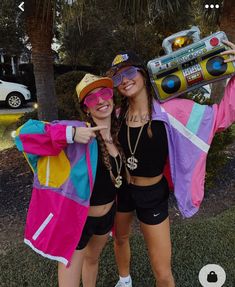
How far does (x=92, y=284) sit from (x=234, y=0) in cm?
423

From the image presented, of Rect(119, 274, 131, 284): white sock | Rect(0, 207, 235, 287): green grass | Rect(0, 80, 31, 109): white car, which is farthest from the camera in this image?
Rect(0, 80, 31, 109): white car

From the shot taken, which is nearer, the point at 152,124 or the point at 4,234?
the point at 152,124

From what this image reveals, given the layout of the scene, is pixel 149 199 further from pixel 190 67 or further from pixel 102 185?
pixel 190 67

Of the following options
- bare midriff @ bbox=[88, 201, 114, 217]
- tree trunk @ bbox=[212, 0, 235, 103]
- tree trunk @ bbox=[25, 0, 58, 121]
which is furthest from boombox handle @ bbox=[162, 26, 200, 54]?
tree trunk @ bbox=[212, 0, 235, 103]

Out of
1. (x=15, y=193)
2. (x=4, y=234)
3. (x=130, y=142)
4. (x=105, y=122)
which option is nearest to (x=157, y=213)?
(x=130, y=142)

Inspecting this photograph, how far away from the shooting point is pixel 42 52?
477 cm

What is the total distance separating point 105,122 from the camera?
1.95m

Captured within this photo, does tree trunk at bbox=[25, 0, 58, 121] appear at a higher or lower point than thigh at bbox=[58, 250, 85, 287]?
higher

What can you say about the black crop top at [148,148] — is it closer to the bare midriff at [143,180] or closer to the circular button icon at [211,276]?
the bare midriff at [143,180]

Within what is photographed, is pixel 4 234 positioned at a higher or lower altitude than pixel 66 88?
lower

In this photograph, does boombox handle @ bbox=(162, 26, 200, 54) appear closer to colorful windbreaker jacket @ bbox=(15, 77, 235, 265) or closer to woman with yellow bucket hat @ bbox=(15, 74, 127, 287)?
colorful windbreaker jacket @ bbox=(15, 77, 235, 265)

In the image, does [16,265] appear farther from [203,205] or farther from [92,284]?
[203,205]

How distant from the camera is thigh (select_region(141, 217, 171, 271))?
6.96 feet

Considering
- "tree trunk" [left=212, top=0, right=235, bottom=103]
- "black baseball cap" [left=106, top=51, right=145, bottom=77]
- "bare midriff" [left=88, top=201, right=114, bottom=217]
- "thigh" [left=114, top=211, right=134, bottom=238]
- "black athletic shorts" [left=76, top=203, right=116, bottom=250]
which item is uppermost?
"tree trunk" [left=212, top=0, right=235, bottom=103]
